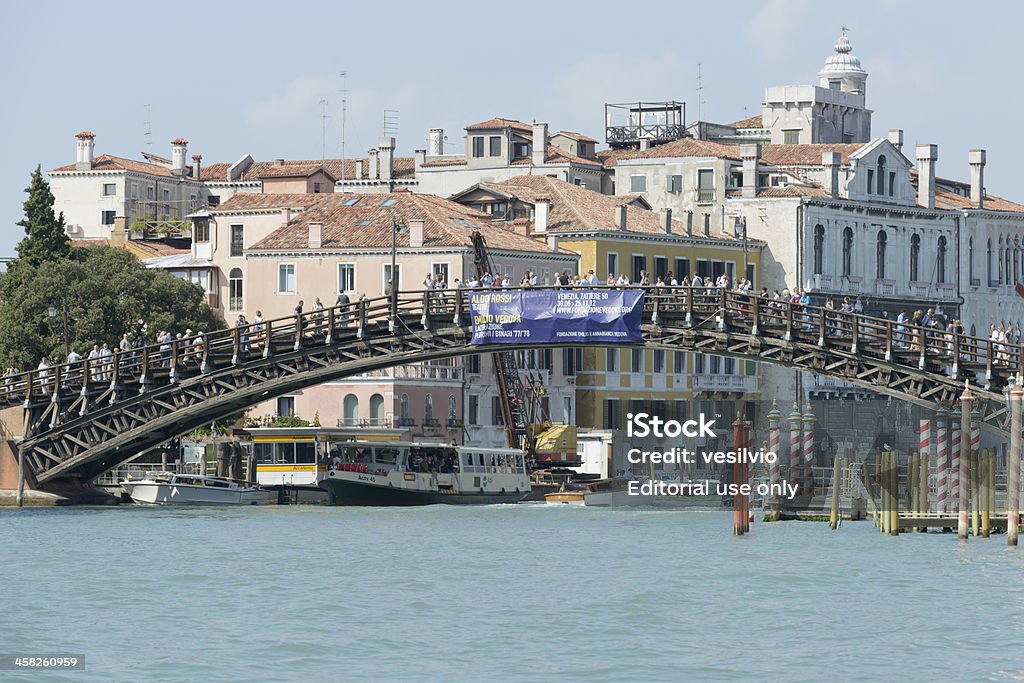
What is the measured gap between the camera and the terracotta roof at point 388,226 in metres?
79.2

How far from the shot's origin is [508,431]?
7606 cm

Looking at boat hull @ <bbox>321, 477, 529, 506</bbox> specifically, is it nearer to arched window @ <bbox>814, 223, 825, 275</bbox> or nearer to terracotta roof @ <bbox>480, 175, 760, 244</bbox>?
terracotta roof @ <bbox>480, 175, 760, 244</bbox>

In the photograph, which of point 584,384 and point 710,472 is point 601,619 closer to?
point 710,472

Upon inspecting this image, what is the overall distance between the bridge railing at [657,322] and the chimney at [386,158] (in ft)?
133

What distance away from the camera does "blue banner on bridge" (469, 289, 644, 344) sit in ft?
181

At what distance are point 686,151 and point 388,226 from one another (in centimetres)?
1737

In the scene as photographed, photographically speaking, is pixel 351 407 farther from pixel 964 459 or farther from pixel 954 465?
pixel 964 459

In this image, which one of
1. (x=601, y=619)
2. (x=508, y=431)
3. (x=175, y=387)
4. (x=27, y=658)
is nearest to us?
(x=27, y=658)

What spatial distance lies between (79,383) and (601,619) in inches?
964

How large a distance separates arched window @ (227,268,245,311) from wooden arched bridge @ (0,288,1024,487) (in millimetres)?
22602

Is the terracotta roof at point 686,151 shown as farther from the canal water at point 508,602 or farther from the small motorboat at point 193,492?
the canal water at point 508,602

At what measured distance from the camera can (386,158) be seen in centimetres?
10131

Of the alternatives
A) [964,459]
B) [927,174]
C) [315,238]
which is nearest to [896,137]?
[927,174]

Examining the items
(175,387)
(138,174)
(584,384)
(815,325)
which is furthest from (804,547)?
(138,174)
